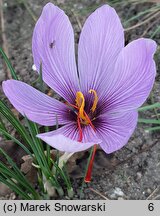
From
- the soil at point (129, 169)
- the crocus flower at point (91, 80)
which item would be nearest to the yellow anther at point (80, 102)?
the crocus flower at point (91, 80)

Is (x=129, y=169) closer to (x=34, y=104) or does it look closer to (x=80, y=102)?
(x=80, y=102)

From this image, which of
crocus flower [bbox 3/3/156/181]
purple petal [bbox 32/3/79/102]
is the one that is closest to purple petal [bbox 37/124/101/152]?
crocus flower [bbox 3/3/156/181]

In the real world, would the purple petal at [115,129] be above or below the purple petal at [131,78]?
below

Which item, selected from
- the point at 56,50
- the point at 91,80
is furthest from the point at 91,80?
the point at 56,50

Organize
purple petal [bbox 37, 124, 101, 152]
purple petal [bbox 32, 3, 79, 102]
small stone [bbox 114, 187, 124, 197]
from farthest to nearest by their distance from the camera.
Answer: small stone [bbox 114, 187, 124, 197]
purple petal [bbox 32, 3, 79, 102]
purple petal [bbox 37, 124, 101, 152]

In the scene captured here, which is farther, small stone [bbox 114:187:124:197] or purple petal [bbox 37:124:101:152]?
small stone [bbox 114:187:124:197]

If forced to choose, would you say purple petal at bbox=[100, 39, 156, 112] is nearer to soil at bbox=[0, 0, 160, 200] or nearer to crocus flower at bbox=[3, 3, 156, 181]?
crocus flower at bbox=[3, 3, 156, 181]

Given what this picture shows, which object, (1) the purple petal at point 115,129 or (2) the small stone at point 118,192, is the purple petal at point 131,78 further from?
(2) the small stone at point 118,192
